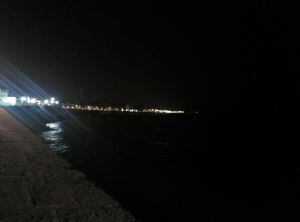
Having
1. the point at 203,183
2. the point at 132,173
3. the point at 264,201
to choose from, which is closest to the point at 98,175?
the point at 132,173

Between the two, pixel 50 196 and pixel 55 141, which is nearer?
pixel 50 196

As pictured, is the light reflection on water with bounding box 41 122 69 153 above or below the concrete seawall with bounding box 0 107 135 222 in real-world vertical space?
below

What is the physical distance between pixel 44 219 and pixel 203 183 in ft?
39.3

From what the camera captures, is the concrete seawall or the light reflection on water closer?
the concrete seawall

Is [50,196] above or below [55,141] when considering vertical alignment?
above

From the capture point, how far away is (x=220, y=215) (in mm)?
11125

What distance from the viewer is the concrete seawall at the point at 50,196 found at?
19.2 ft

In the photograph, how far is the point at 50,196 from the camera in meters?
6.98

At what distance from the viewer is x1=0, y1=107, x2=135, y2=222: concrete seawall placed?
5848 mm

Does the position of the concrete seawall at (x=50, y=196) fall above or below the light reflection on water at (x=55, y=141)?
above

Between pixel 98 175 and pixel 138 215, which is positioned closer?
pixel 138 215

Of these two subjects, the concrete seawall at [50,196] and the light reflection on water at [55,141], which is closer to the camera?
the concrete seawall at [50,196]

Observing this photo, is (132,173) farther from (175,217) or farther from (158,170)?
(175,217)

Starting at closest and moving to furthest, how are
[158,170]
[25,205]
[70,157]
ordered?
[25,205]
[158,170]
[70,157]
